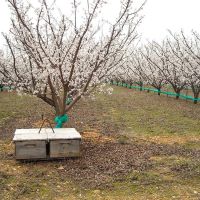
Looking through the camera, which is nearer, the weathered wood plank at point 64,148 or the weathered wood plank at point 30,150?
the weathered wood plank at point 30,150

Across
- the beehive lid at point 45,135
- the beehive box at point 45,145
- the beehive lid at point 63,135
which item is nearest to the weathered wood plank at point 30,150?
the beehive box at point 45,145

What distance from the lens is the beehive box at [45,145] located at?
8.49 meters

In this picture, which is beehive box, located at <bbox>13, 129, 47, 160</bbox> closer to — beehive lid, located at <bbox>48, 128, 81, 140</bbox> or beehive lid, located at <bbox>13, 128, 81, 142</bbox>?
beehive lid, located at <bbox>13, 128, 81, 142</bbox>

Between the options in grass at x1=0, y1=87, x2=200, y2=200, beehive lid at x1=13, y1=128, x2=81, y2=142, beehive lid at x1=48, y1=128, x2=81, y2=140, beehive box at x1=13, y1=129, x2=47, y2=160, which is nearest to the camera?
grass at x1=0, y1=87, x2=200, y2=200

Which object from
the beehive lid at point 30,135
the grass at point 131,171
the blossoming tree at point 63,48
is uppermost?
the blossoming tree at point 63,48

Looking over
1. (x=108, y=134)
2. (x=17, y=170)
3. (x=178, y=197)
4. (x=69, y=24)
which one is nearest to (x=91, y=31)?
(x=69, y=24)

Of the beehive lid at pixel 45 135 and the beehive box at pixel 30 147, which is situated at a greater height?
the beehive lid at pixel 45 135

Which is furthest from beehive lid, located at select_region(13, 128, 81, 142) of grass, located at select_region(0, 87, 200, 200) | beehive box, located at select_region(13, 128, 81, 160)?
grass, located at select_region(0, 87, 200, 200)

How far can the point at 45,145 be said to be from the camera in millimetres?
8617

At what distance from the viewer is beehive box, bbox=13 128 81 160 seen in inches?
334

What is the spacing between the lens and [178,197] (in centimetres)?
662

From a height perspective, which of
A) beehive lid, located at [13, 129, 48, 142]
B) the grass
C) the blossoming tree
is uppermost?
the blossoming tree

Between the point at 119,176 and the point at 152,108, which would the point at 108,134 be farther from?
the point at 152,108

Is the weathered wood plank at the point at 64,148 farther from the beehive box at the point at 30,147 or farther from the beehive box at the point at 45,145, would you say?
the beehive box at the point at 30,147
